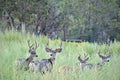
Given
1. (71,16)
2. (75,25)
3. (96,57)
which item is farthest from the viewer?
(75,25)

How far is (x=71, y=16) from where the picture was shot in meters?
27.4

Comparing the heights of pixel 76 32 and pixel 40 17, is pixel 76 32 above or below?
below

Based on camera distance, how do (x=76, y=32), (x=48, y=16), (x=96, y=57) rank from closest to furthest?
(x=96, y=57), (x=48, y=16), (x=76, y=32)

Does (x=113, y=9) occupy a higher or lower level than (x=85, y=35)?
higher

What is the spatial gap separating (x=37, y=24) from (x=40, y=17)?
0.52 meters

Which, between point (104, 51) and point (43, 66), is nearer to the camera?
point (43, 66)

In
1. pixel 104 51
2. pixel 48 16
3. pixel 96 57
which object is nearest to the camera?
pixel 96 57

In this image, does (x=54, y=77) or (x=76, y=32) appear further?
(x=76, y=32)

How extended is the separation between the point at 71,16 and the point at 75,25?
196cm

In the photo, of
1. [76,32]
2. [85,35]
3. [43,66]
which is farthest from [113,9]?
[43,66]

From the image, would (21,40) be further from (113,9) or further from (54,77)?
(113,9)

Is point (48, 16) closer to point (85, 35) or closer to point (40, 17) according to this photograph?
point (40, 17)

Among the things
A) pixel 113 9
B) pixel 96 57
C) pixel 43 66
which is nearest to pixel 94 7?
pixel 113 9

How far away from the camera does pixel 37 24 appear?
23.5 metres
